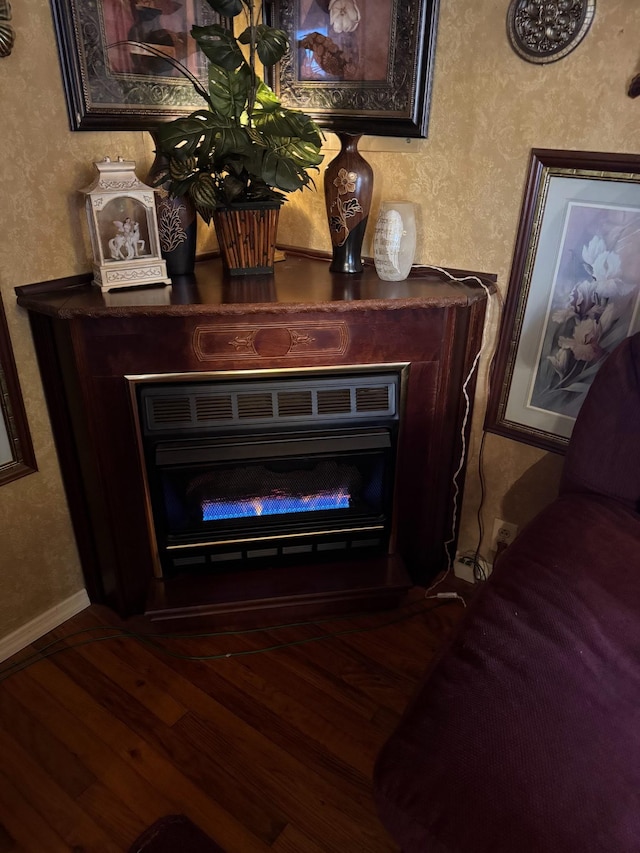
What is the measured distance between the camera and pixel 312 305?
1509mm

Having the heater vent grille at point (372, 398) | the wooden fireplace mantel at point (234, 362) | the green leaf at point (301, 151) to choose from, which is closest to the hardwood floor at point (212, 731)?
the wooden fireplace mantel at point (234, 362)

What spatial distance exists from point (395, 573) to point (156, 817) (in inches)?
36.0

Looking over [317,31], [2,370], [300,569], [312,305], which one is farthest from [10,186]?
[300,569]

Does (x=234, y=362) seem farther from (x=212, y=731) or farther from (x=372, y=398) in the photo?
(x=212, y=731)

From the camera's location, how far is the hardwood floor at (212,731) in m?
1.36

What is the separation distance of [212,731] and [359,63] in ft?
6.12

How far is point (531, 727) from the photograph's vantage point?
34.2 inches

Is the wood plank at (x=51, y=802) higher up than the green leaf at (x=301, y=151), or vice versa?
the green leaf at (x=301, y=151)

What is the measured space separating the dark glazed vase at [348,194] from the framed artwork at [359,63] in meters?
0.09

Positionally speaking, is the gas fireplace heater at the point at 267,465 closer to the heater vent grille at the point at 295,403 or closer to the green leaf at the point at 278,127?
the heater vent grille at the point at 295,403

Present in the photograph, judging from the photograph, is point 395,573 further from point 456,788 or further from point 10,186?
point 10,186

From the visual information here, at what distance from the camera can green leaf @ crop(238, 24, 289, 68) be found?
155 cm

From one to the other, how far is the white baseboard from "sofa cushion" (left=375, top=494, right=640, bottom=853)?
52.6 inches

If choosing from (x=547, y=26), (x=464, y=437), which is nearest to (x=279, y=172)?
(x=547, y=26)
